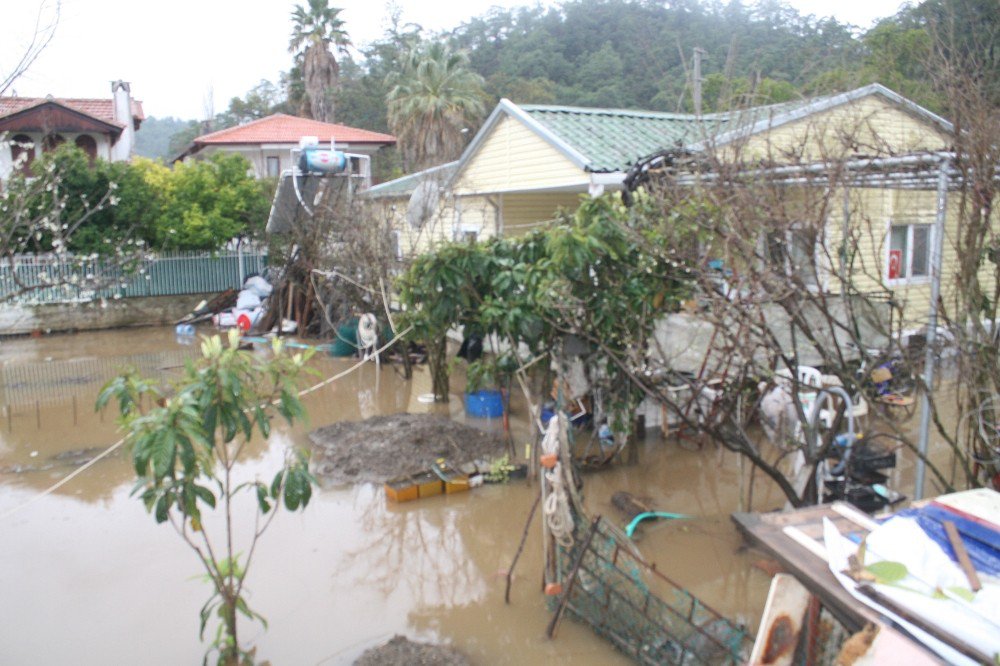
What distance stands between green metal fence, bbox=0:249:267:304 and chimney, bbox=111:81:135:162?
12202 mm

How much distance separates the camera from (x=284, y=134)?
34781 millimetres

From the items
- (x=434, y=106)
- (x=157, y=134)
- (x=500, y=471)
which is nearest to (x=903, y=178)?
(x=500, y=471)

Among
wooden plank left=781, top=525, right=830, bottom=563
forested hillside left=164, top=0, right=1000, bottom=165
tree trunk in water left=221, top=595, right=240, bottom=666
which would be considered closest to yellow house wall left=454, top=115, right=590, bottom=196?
forested hillside left=164, top=0, right=1000, bottom=165

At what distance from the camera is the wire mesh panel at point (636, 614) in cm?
435

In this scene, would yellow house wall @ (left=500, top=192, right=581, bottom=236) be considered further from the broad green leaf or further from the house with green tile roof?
the broad green leaf

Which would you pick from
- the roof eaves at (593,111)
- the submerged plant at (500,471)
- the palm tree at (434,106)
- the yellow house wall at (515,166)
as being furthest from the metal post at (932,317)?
the palm tree at (434,106)

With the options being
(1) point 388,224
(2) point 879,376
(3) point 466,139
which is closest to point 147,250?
(1) point 388,224

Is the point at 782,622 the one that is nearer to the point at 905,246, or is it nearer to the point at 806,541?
the point at 806,541

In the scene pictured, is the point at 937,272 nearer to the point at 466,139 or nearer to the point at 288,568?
the point at 288,568

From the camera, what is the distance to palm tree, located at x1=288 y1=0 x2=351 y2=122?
37.9m

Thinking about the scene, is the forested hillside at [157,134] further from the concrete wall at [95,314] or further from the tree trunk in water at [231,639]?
the tree trunk in water at [231,639]

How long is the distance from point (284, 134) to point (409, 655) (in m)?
33.2

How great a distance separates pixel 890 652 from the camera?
2.06m

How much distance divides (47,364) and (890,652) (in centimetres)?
1639
